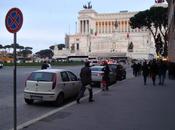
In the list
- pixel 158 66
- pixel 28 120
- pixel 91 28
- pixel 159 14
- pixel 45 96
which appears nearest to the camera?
pixel 28 120

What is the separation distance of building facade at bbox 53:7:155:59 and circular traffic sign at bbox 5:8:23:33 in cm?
11384

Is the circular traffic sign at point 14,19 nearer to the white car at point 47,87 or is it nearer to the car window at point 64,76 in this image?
the white car at point 47,87

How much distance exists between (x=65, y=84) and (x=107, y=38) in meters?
130

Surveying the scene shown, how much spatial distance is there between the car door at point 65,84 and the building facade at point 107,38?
10699cm

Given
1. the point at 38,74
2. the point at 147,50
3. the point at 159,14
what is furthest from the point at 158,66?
the point at 147,50

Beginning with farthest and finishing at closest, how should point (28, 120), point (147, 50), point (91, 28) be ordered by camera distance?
point (91, 28)
point (147, 50)
point (28, 120)

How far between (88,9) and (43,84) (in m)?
149

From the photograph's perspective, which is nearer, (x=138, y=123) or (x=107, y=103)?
(x=138, y=123)

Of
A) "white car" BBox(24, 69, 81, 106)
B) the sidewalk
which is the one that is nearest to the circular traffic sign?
the sidewalk

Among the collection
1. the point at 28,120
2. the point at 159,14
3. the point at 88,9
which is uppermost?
the point at 88,9

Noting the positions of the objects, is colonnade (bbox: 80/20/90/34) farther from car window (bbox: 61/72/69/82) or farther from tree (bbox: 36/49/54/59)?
car window (bbox: 61/72/69/82)

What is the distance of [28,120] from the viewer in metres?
11.5

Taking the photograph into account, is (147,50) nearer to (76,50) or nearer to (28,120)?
(76,50)

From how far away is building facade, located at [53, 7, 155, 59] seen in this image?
5226 inches
